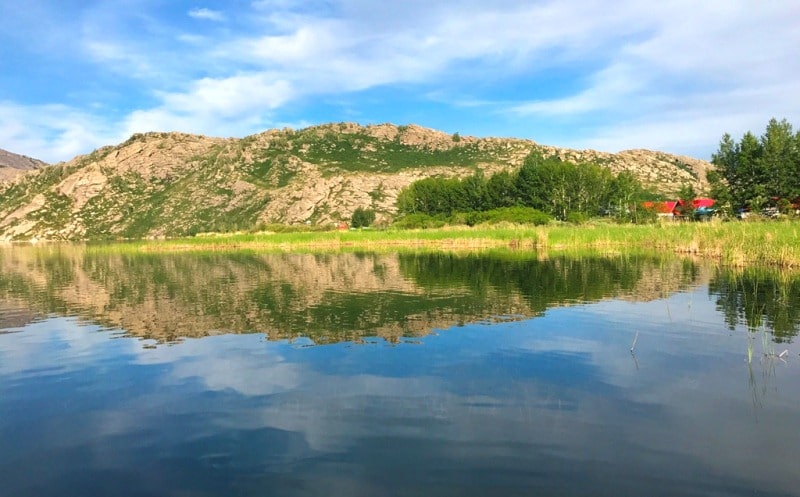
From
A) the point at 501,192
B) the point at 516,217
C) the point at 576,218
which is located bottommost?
the point at 576,218

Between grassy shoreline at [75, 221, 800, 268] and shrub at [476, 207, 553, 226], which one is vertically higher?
shrub at [476, 207, 553, 226]

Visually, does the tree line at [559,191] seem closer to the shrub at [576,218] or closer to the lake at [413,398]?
the shrub at [576,218]

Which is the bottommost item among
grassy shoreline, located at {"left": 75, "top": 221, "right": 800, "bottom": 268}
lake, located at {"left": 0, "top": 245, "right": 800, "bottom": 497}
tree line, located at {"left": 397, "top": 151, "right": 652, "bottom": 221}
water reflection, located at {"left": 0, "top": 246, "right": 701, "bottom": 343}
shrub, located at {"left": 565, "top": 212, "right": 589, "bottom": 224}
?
lake, located at {"left": 0, "top": 245, "right": 800, "bottom": 497}

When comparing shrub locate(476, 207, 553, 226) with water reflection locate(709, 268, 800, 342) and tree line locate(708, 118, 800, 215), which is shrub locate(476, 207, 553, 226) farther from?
water reflection locate(709, 268, 800, 342)

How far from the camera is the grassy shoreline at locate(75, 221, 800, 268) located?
109 feet

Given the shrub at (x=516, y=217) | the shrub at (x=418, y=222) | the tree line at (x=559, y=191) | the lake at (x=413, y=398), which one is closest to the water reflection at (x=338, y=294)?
the lake at (x=413, y=398)

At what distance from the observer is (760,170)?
8206cm

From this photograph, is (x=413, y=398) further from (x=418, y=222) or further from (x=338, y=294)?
(x=418, y=222)

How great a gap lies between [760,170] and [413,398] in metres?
91.9

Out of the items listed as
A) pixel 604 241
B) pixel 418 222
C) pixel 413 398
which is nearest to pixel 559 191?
pixel 418 222

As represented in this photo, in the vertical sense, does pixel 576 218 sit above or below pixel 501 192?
below

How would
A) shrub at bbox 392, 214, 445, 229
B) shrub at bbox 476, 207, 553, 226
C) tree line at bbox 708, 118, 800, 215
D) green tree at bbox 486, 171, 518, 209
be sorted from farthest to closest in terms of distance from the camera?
green tree at bbox 486, 171, 518, 209 → shrub at bbox 392, 214, 445, 229 → shrub at bbox 476, 207, 553, 226 → tree line at bbox 708, 118, 800, 215

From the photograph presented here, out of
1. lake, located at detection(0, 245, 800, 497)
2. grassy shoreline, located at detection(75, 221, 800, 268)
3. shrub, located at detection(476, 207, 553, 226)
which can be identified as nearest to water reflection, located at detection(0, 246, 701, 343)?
lake, located at detection(0, 245, 800, 497)

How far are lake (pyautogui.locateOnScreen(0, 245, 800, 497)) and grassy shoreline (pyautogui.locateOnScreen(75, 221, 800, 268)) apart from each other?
39.4ft
